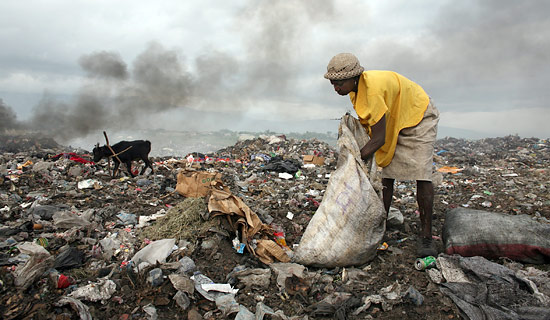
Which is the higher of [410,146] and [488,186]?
[410,146]

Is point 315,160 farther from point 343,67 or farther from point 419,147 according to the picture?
point 343,67

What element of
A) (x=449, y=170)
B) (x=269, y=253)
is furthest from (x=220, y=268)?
(x=449, y=170)

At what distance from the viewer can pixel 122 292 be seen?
76.9 inches

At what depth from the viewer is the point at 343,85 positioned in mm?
2238

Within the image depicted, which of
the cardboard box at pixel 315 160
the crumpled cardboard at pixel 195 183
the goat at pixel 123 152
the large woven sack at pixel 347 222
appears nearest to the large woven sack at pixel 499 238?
the large woven sack at pixel 347 222

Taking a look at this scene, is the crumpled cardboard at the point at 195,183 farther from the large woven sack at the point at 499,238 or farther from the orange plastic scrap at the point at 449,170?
the orange plastic scrap at the point at 449,170

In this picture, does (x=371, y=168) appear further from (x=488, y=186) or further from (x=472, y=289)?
(x=488, y=186)

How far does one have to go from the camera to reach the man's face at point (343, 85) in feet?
7.29

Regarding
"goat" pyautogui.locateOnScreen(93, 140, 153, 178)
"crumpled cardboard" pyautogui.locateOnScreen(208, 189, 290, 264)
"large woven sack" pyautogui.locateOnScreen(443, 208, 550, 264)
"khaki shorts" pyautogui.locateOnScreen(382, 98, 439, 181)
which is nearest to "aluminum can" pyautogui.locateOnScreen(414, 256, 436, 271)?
"large woven sack" pyautogui.locateOnScreen(443, 208, 550, 264)

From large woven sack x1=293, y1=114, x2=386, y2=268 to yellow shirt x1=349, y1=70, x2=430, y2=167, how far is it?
27cm

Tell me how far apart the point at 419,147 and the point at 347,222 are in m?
0.87

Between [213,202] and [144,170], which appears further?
[144,170]

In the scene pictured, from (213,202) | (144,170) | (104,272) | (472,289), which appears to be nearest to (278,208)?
(213,202)

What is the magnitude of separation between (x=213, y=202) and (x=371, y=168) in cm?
142
